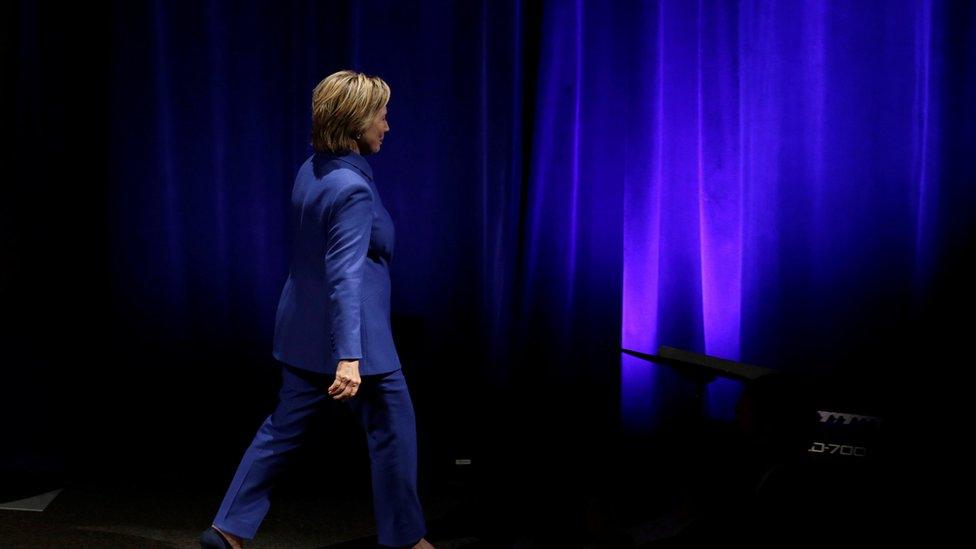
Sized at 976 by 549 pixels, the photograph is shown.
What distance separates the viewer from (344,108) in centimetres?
232

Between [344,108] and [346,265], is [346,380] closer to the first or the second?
[346,265]

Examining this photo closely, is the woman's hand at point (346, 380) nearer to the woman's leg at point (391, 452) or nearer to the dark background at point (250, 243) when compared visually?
the woman's leg at point (391, 452)

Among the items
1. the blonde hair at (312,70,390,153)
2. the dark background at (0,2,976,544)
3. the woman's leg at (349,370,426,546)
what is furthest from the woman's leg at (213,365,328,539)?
the dark background at (0,2,976,544)

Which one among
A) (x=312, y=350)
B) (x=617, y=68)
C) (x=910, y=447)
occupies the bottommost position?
(x=910, y=447)

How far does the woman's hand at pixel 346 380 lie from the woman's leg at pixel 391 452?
0.33ft

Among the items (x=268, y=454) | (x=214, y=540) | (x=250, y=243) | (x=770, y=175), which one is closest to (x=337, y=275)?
(x=268, y=454)

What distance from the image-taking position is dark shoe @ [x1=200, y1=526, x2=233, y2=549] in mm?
2422

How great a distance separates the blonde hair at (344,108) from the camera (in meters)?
2.31

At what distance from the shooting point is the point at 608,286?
3.41m

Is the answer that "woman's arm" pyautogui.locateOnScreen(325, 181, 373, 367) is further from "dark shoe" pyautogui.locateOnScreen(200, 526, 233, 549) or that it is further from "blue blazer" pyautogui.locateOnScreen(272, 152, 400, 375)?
"dark shoe" pyautogui.locateOnScreen(200, 526, 233, 549)

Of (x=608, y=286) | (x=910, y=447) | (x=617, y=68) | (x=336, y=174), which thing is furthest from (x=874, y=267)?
(x=336, y=174)

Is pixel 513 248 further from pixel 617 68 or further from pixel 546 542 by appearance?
pixel 546 542

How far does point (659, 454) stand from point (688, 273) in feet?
2.12

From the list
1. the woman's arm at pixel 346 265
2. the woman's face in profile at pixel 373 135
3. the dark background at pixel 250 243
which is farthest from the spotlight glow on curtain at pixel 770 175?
the woman's arm at pixel 346 265
